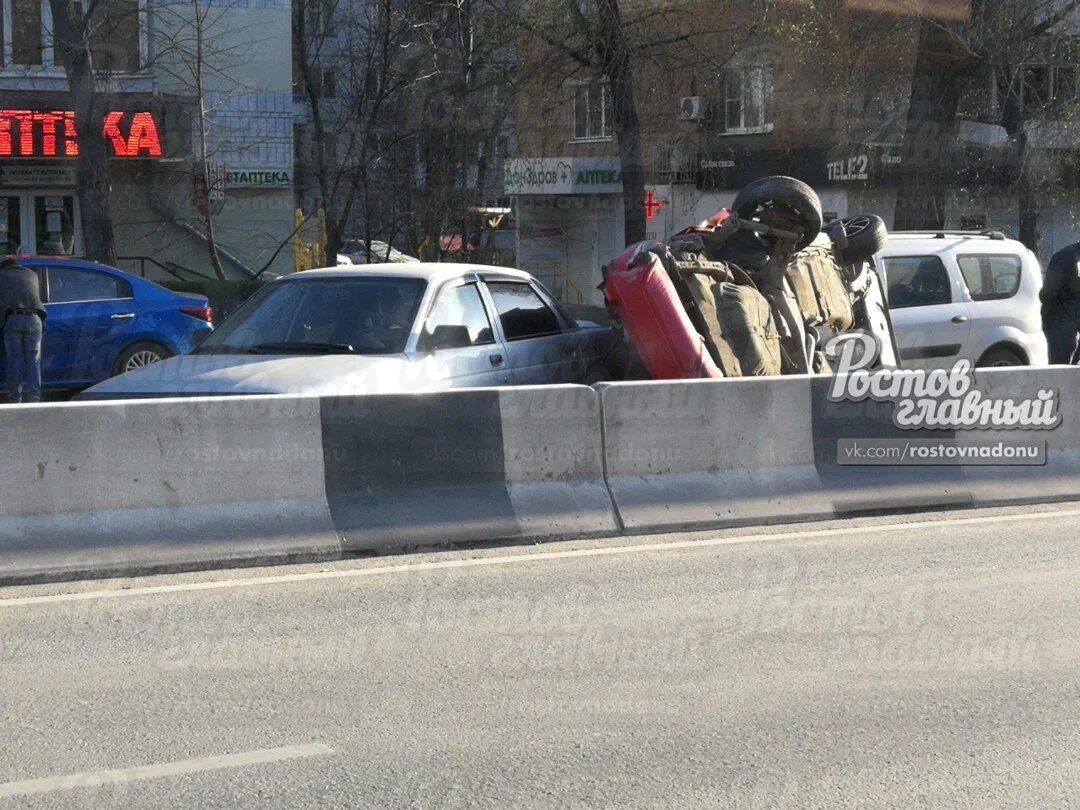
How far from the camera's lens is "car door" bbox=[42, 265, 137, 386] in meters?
15.5

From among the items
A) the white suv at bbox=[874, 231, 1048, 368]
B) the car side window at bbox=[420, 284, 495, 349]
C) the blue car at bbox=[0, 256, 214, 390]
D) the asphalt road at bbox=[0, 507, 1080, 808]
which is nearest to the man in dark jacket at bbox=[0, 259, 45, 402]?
the blue car at bbox=[0, 256, 214, 390]

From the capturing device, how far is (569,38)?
22719 millimetres

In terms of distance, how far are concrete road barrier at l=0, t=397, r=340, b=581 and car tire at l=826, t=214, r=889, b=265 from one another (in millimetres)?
6081

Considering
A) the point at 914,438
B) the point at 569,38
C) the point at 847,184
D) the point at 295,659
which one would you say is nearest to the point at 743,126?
the point at 847,184

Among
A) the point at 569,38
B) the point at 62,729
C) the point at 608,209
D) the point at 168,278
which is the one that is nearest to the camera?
the point at 62,729

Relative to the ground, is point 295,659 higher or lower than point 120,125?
lower

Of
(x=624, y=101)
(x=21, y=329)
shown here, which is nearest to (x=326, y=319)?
(x=21, y=329)

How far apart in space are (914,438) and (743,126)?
2426 centimetres

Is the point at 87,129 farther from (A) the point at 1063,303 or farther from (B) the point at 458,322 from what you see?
(A) the point at 1063,303

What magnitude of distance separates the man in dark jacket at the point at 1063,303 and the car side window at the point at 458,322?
6249 millimetres

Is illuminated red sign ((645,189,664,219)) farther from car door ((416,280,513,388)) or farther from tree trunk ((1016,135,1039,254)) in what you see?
car door ((416,280,513,388))

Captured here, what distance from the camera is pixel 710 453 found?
9.09 metres

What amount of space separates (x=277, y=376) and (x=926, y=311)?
714 cm

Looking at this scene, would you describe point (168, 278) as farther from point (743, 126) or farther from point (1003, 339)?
point (1003, 339)
